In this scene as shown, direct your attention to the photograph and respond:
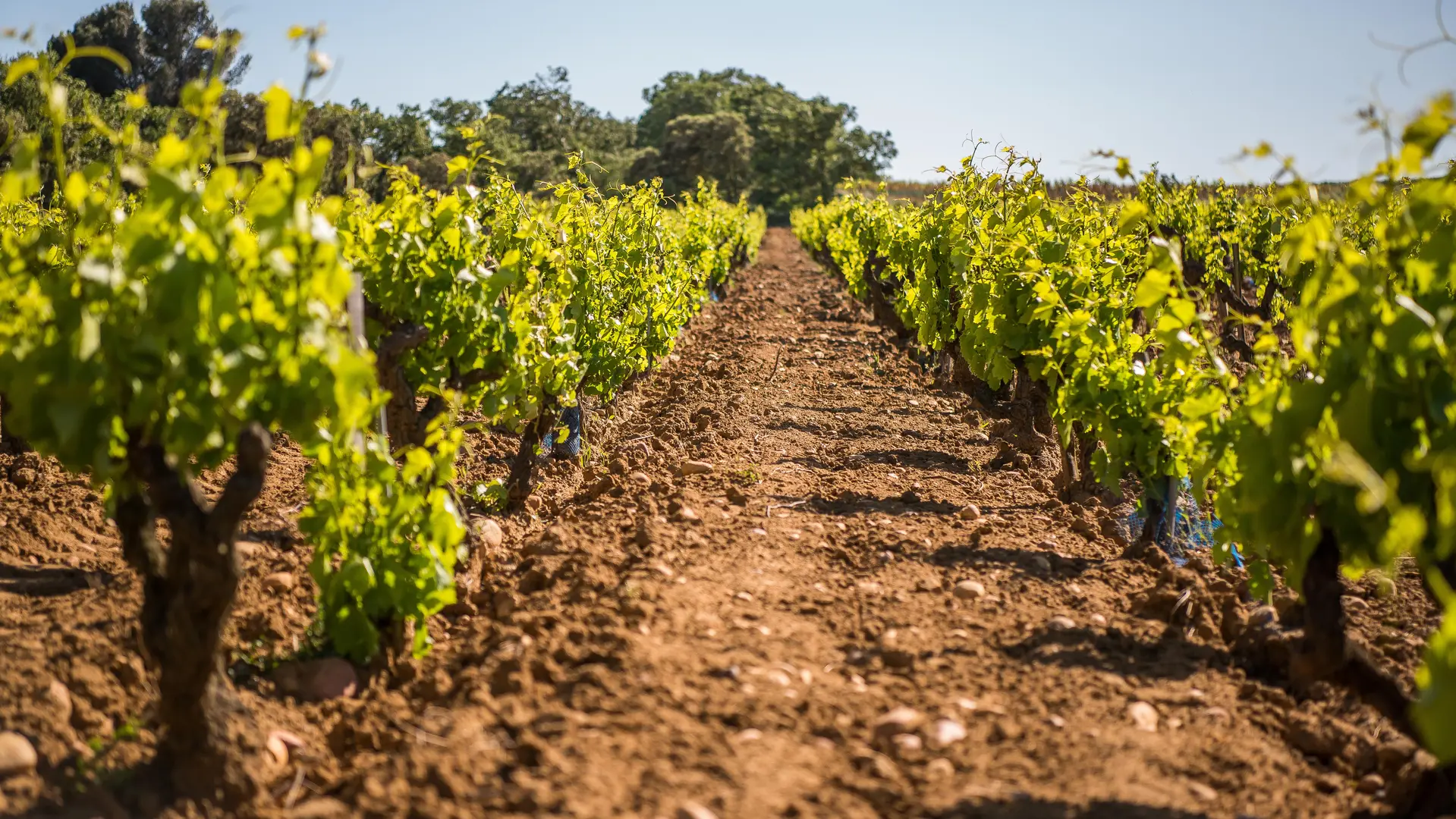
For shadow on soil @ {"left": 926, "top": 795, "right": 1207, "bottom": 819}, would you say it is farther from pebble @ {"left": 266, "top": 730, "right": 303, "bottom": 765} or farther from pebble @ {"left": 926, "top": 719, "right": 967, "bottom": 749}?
pebble @ {"left": 266, "top": 730, "right": 303, "bottom": 765}

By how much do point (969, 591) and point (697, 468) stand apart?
2.34 meters

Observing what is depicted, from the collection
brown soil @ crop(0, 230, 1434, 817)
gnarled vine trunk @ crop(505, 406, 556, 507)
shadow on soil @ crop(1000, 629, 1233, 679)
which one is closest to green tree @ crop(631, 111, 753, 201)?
gnarled vine trunk @ crop(505, 406, 556, 507)

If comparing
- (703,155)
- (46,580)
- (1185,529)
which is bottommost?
(1185,529)

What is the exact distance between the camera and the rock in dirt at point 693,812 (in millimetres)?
2516

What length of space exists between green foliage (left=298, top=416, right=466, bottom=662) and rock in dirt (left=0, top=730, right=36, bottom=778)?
885mm

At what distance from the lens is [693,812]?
2.52 m

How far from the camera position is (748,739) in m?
2.96

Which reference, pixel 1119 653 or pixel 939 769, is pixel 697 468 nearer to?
pixel 1119 653

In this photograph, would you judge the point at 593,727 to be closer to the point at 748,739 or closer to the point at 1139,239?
the point at 748,739

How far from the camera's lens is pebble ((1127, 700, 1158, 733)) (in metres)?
3.33

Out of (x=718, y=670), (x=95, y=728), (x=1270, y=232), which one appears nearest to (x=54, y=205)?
(x=95, y=728)

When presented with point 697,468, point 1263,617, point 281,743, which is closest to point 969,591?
point 1263,617

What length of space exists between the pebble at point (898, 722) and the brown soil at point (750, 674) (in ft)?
0.04

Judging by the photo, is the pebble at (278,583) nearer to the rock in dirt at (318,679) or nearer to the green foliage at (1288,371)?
the rock in dirt at (318,679)
